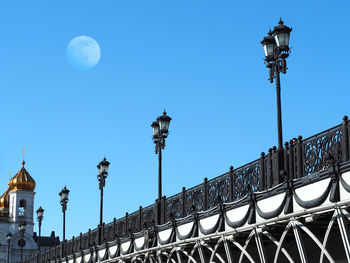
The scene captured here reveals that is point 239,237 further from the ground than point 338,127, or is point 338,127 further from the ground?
point 338,127

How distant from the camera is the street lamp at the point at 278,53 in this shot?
19281 millimetres

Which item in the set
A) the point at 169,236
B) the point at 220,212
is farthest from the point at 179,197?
the point at 220,212

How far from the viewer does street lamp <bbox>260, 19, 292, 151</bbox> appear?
19.3 metres

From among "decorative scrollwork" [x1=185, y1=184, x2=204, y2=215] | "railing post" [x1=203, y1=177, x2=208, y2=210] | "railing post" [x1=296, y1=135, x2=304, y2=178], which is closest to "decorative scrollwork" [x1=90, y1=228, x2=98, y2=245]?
"decorative scrollwork" [x1=185, y1=184, x2=204, y2=215]

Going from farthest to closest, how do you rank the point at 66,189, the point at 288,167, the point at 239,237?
the point at 66,189, the point at 239,237, the point at 288,167

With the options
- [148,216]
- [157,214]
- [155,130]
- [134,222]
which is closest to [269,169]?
[157,214]

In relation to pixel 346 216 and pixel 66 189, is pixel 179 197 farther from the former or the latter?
pixel 66 189

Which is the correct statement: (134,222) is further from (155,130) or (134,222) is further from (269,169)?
(269,169)

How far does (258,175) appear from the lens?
19.1 metres

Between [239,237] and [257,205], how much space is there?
268 centimetres

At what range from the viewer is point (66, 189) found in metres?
45.3

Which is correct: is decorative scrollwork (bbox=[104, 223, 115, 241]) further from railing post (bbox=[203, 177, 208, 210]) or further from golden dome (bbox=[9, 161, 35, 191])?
golden dome (bbox=[9, 161, 35, 191])

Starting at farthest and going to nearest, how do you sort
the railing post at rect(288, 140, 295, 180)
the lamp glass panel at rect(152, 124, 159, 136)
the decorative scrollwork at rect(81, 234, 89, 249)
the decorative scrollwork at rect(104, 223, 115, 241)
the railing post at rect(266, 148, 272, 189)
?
1. the decorative scrollwork at rect(81, 234, 89, 249)
2. the decorative scrollwork at rect(104, 223, 115, 241)
3. the lamp glass panel at rect(152, 124, 159, 136)
4. the railing post at rect(266, 148, 272, 189)
5. the railing post at rect(288, 140, 295, 180)

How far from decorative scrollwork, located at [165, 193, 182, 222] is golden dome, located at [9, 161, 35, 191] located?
8562 cm
